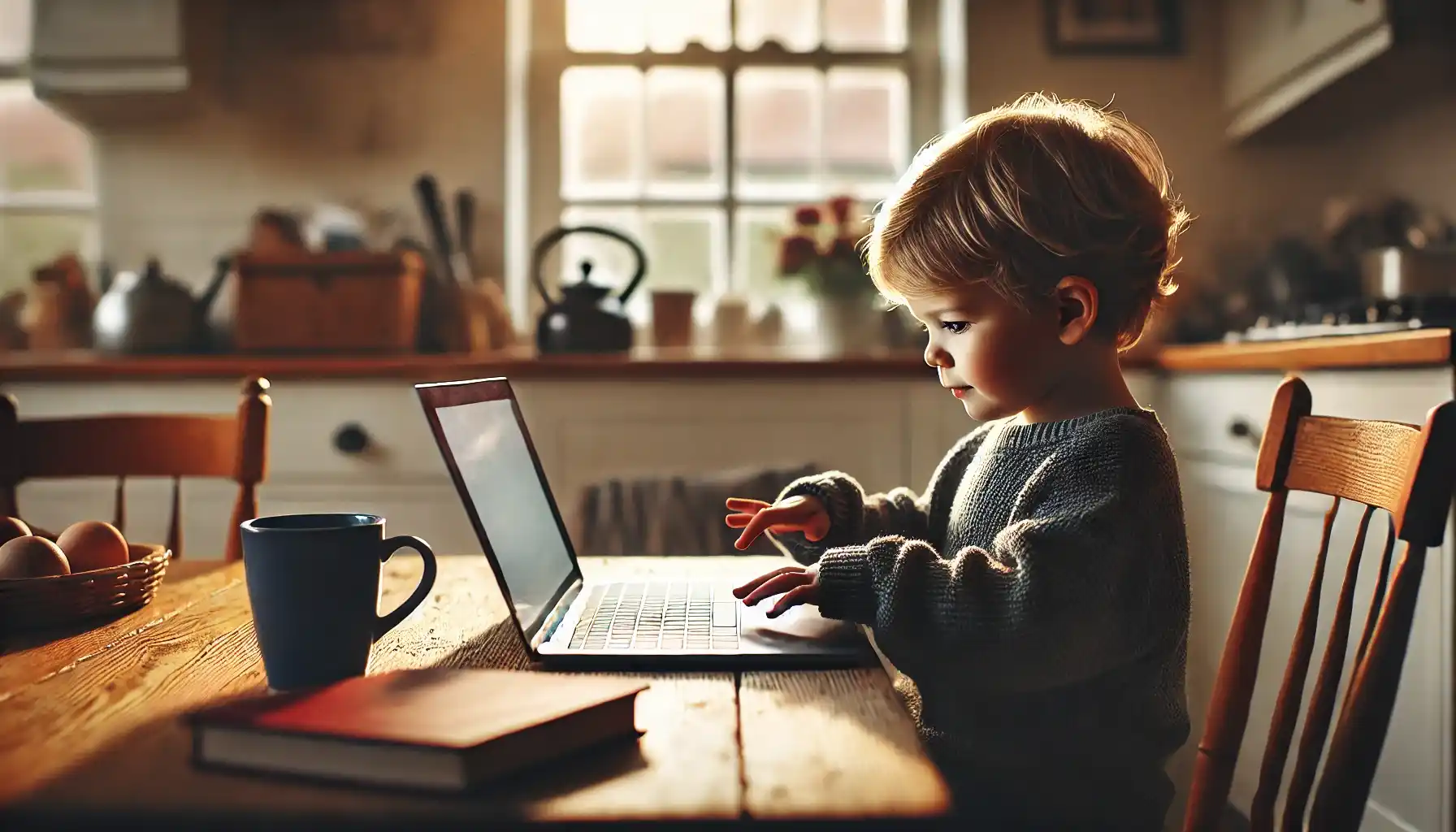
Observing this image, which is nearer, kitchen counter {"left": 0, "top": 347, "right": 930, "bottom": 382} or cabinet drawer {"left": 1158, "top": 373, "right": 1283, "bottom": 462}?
cabinet drawer {"left": 1158, "top": 373, "right": 1283, "bottom": 462}

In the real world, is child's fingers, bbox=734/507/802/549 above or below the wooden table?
above

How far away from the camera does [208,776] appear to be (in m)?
0.49

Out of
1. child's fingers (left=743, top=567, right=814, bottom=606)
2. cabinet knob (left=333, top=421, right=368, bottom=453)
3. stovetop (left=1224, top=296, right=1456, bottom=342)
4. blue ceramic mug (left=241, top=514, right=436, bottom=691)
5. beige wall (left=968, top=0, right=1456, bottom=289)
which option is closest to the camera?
blue ceramic mug (left=241, top=514, right=436, bottom=691)

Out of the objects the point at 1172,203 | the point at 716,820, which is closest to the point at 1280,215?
the point at 1172,203

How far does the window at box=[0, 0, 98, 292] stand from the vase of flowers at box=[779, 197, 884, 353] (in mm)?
1678

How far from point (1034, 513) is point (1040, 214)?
9.3 inches

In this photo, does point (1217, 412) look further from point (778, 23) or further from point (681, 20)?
point (681, 20)

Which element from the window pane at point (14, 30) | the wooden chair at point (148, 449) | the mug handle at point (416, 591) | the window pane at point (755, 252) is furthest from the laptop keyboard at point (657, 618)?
the window pane at point (14, 30)

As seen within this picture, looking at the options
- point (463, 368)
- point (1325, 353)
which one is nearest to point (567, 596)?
point (1325, 353)

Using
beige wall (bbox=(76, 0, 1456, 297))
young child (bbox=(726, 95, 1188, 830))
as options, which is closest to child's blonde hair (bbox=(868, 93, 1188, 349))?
young child (bbox=(726, 95, 1188, 830))

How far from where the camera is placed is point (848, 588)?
0.73 metres

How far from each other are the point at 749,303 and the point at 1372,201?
4.48 feet

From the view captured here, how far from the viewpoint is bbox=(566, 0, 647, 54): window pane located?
2775 mm

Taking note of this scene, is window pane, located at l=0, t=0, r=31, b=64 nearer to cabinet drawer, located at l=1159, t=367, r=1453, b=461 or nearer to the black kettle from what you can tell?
the black kettle
